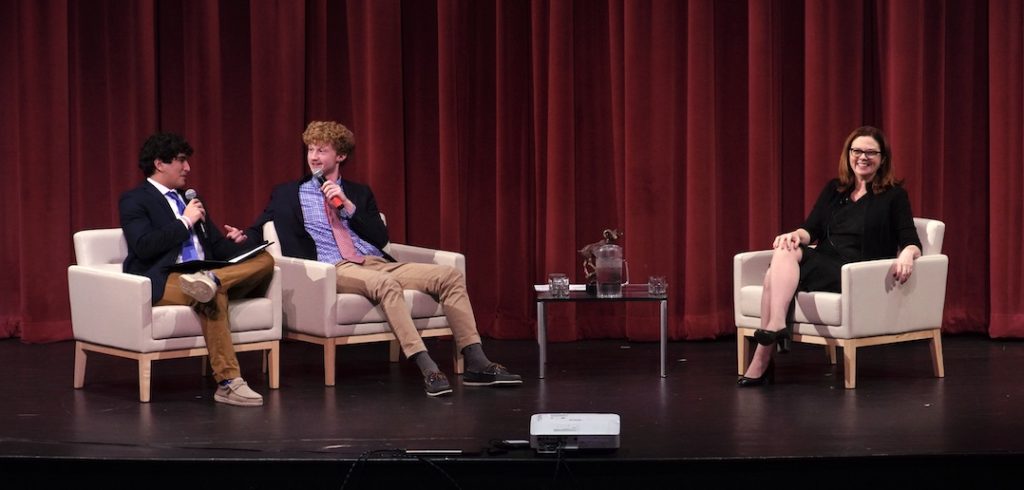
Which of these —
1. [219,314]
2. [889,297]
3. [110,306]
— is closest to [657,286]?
[889,297]

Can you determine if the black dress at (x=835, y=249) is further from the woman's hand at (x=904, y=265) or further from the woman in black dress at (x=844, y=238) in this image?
the woman's hand at (x=904, y=265)

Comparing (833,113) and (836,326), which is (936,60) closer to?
(833,113)

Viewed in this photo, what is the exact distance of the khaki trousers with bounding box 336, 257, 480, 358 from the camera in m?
5.15

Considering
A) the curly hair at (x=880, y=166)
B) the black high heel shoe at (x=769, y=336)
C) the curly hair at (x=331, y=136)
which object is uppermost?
the curly hair at (x=331, y=136)

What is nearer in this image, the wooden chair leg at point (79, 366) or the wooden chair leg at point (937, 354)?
the wooden chair leg at point (79, 366)

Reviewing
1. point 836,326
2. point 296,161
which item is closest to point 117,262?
point 296,161

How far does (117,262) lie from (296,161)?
1400 mm

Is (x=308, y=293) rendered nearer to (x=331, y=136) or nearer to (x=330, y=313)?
(x=330, y=313)

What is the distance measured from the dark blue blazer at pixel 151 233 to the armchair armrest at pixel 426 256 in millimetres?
1100

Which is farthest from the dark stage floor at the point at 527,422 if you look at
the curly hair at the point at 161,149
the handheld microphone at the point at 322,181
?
the curly hair at the point at 161,149

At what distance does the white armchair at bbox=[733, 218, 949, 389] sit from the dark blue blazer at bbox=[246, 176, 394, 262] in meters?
1.51

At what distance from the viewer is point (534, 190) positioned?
650 cm

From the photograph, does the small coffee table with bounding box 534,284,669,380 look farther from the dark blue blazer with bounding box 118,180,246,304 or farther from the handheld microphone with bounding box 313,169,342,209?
the dark blue blazer with bounding box 118,180,246,304

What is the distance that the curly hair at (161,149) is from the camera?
5.05 meters
